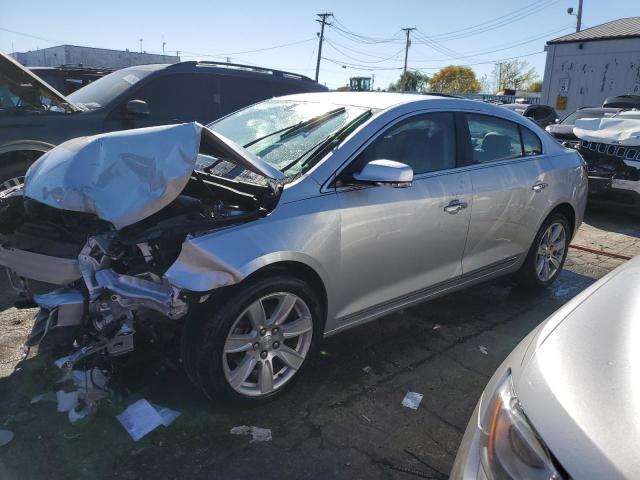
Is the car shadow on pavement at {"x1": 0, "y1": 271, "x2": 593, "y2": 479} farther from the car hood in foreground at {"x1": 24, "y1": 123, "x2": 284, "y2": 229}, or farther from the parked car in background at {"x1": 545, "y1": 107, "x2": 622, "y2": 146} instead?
the parked car in background at {"x1": 545, "y1": 107, "x2": 622, "y2": 146}

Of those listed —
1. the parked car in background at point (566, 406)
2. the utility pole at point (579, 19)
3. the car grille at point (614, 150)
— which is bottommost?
the parked car in background at point (566, 406)

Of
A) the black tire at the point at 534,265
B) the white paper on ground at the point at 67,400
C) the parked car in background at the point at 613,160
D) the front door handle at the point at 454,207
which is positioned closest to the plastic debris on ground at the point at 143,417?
the white paper on ground at the point at 67,400

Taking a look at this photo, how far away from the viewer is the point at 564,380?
4.96ft

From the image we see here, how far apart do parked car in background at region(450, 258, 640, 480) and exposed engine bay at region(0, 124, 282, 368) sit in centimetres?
143

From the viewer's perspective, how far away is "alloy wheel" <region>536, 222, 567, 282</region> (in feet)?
14.8

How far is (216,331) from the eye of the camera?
96.7 inches

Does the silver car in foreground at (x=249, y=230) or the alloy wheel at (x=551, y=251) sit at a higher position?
the silver car in foreground at (x=249, y=230)

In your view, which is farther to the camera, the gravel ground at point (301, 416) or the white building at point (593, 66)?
the white building at point (593, 66)

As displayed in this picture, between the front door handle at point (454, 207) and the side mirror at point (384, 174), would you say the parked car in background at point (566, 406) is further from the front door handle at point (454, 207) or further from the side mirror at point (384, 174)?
the front door handle at point (454, 207)

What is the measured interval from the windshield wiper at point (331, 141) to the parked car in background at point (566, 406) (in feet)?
5.28

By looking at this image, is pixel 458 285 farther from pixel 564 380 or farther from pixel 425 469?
pixel 564 380

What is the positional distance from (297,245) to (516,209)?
2.17 meters

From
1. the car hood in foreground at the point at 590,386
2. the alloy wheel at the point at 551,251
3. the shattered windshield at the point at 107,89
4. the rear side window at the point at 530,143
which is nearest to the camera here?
the car hood in foreground at the point at 590,386

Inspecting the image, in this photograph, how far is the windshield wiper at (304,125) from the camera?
11.0 feet
